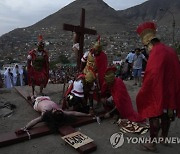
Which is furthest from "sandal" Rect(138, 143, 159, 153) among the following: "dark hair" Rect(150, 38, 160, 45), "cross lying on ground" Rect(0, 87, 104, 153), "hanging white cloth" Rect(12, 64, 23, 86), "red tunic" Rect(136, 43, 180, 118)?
"hanging white cloth" Rect(12, 64, 23, 86)

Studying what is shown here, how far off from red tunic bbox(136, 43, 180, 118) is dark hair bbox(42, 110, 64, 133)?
192 cm

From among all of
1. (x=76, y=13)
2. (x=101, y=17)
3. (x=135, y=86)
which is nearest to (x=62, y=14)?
(x=76, y=13)

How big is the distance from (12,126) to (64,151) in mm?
1928

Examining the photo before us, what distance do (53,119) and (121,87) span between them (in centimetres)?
177

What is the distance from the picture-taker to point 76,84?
7.43 meters

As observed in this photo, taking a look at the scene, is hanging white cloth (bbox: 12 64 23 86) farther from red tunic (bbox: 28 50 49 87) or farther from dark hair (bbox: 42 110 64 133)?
dark hair (bbox: 42 110 64 133)

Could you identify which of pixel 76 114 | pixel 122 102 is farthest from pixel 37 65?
A: pixel 122 102

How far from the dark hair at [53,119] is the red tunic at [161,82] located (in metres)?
1.92

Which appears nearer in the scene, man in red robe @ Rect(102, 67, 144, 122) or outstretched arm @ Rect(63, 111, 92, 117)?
outstretched arm @ Rect(63, 111, 92, 117)

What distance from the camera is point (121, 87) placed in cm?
718

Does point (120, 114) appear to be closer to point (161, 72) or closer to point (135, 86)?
point (161, 72)

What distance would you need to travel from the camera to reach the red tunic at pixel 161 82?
500cm

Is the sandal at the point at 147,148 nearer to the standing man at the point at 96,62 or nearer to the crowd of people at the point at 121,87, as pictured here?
the crowd of people at the point at 121,87

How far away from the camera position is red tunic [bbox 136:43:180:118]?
5004 millimetres
